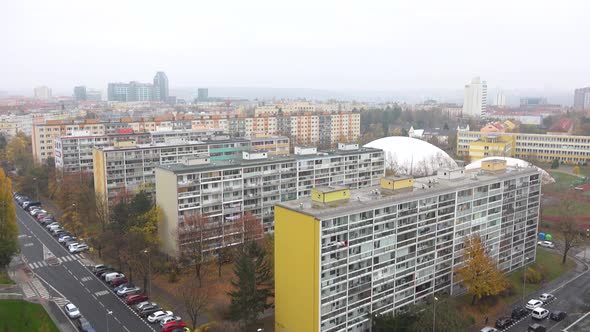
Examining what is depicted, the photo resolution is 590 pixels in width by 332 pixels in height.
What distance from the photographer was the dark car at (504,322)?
2436cm

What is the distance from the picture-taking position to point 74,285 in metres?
29.0

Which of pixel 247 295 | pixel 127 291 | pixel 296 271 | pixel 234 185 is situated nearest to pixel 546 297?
pixel 296 271

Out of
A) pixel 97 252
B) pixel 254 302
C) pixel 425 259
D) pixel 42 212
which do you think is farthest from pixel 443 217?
pixel 42 212

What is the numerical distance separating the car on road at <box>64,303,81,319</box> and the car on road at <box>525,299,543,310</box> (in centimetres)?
2348

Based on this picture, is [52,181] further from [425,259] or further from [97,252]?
[425,259]

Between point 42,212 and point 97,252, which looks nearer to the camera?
point 97,252

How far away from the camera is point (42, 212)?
4381 centimetres

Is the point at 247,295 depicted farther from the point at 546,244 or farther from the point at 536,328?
the point at 546,244

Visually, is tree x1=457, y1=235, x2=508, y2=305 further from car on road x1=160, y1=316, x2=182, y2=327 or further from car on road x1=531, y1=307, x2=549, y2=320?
car on road x1=160, y1=316, x2=182, y2=327

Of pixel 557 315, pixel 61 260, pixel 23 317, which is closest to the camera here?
pixel 23 317

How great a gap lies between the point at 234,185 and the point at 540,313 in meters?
19.5

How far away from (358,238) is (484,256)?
27.4ft

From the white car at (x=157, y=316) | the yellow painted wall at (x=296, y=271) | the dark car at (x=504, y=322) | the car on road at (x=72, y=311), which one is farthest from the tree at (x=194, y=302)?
the dark car at (x=504, y=322)

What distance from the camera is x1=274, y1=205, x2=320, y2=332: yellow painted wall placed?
20.7 m
